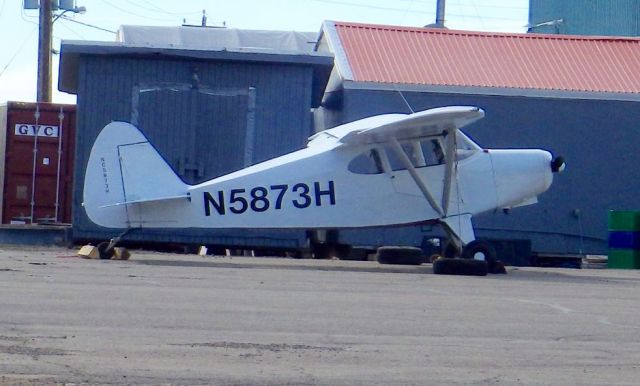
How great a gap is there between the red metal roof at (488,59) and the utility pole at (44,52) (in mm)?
12007

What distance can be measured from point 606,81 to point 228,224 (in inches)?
410

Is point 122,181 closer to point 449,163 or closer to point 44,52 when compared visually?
point 449,163

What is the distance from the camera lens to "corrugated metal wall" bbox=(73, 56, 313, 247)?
22.0 meters

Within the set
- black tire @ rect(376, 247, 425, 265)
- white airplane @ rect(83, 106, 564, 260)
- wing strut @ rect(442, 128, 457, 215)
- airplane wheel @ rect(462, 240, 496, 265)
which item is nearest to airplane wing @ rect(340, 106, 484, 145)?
white airplane @ rect(83, 106, 564, 260)

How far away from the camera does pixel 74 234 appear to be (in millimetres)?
21625

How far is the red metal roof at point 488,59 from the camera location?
2347cm

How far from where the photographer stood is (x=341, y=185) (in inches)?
704

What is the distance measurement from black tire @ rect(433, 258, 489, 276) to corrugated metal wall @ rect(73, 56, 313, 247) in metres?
5.56

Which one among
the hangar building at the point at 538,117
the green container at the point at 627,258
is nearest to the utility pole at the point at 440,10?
the hangar building at the point at 538,117

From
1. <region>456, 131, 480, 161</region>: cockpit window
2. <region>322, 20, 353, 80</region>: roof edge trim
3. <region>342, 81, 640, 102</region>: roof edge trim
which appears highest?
<region>322, 20, 353, 80</region>: roof edge trim

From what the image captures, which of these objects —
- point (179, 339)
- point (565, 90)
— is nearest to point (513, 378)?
point (179, 339)

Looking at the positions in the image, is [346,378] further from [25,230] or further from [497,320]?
[25,230]

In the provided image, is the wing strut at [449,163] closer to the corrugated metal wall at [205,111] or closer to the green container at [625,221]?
the corrugated metal wall at [205,111]

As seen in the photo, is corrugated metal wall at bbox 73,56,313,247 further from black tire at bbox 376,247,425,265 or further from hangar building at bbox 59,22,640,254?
black tire at bbox 376,247,425,265
